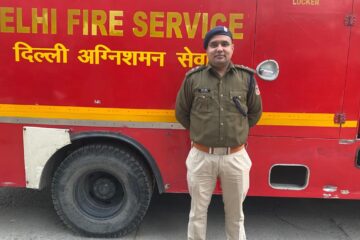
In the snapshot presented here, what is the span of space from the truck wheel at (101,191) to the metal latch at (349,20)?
79.4 inches

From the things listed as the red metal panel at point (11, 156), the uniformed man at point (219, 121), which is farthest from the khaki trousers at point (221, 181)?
the red metal panel at point (11, 156)

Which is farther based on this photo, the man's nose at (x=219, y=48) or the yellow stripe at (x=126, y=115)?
the yellow stripe at (x=126, y=115)

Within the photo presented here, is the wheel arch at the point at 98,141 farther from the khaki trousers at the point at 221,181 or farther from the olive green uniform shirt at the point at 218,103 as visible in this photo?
the olive green uniform shirt at the point at 218,103

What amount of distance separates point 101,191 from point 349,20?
2.52m

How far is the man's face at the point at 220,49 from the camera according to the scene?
2.85m

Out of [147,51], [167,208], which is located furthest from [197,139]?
[167,208]

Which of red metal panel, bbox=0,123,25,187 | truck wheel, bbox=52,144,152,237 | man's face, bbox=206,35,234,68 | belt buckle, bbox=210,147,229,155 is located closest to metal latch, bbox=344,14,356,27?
man's face, bbox=206,35,234,68

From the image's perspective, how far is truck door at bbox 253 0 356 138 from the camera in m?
3.28

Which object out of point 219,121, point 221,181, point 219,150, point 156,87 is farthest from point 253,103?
point 156,87

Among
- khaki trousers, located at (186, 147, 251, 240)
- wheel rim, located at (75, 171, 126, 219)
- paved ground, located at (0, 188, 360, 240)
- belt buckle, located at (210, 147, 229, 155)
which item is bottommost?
paved ground, located at (0, 188, 360, 240)

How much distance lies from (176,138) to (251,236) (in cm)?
119

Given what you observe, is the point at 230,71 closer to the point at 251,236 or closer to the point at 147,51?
the point at 147,51

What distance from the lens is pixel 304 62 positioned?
335 centimetres

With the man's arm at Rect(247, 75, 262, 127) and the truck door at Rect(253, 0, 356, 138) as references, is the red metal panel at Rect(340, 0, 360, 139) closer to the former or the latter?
the truck door at Rect(253, 0, 356, 138)
